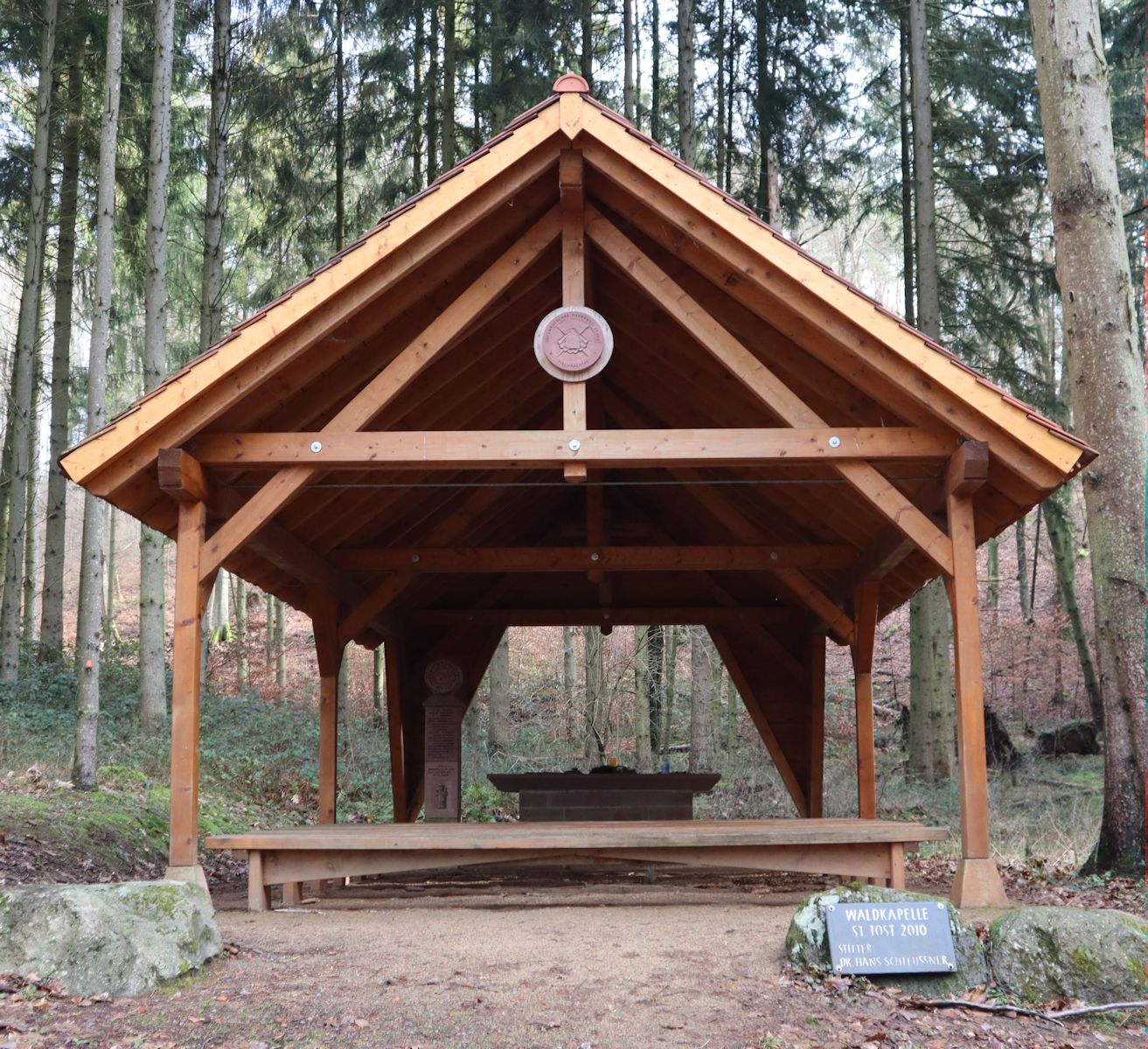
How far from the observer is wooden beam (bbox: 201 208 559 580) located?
7.22 meters

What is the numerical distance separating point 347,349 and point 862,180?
562 inches

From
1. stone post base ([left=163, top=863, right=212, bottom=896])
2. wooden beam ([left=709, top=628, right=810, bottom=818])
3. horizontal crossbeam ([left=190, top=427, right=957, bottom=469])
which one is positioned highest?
horizontal crossbeam ([left=190, top=427, right=957, bottom=469])

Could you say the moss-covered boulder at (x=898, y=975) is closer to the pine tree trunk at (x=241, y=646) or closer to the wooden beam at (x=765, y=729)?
the wooden beam at (x=765, y=729)

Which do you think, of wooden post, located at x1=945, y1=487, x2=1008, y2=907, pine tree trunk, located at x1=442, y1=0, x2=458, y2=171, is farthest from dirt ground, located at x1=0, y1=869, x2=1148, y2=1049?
pine tree trunk, located at x1=442, y1=0, x2=458, y2=171

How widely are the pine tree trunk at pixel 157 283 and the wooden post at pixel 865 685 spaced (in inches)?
283

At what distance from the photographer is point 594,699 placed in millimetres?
17719

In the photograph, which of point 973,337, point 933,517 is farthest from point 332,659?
point 973,337

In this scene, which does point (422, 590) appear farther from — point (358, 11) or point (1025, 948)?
point (358, 11)

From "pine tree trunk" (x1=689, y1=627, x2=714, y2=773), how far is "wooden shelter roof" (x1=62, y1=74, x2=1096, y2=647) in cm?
611

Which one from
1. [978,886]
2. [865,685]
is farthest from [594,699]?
[978,886]

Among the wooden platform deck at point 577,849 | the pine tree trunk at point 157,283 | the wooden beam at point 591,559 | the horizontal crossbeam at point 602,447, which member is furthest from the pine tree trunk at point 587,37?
the wooden platform deck at point 577,849

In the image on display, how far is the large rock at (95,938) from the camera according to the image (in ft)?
16.2

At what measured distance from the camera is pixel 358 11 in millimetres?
16672

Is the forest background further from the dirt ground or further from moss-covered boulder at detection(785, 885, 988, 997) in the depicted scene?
moss-covered boulder at detection(785, 885, 988, 997)
